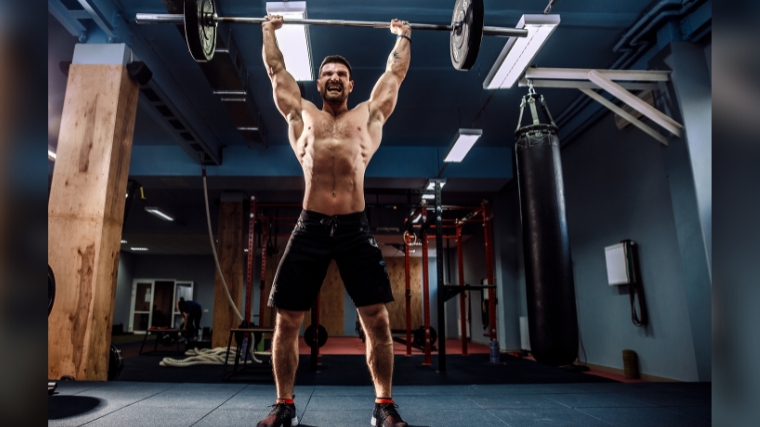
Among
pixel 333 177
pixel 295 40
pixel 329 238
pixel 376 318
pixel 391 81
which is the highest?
pixel 295 40

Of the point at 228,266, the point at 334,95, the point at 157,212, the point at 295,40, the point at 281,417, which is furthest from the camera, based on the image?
the point at 157,212

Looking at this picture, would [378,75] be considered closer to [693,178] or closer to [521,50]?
[521,50]

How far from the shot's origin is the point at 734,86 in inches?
15.8

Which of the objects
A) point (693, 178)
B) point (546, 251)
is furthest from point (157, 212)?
point (693, 178)

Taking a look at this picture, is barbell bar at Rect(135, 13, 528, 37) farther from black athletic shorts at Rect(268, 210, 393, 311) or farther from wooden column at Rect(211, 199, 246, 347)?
wooden column at Rect(211, 199, 246, 347)

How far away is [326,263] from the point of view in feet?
6.30

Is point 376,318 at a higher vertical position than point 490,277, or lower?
lower

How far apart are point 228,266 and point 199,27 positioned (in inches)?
230

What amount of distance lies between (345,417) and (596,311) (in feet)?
14.0

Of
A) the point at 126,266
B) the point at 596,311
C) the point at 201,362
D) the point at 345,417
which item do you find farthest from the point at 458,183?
the point at 126,266

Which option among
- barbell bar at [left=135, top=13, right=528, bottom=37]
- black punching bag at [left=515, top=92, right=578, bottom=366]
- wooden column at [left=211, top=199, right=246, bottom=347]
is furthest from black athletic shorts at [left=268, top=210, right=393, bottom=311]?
wooden column at [left=211, top=199, right=246, bottom=347]

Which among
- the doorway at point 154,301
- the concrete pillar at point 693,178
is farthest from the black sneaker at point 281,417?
the doorway at point 154,301

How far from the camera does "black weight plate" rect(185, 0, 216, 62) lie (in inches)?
78.4

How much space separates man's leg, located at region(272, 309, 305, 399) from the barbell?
1316mm
